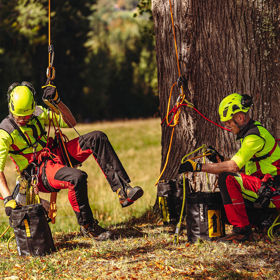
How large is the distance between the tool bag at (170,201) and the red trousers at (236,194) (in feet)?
3.04

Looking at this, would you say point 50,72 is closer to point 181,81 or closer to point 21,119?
point 21,119

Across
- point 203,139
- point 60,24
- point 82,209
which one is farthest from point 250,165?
point 60,24

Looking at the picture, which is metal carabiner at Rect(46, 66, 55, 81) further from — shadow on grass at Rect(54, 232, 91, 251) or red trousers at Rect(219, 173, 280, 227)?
red trousers at Rect(219, 173, 280, 227)

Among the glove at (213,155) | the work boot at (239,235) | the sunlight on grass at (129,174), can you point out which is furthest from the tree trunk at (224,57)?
the sunlight on grass at (129,174)

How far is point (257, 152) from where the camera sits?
4.87m

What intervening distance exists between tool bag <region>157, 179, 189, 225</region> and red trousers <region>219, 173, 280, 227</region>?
36.5 inches

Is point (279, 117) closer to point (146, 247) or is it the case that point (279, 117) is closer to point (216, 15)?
point (216, 15)

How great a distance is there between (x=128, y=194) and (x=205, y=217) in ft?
2.85

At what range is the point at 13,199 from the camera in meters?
4.74

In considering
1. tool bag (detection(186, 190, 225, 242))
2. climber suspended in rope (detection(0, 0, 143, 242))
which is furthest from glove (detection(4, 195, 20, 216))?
tool bag (detection(186, 190, 225, 242))

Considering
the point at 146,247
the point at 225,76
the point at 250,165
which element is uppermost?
the point at 225,76

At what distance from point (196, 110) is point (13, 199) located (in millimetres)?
2353

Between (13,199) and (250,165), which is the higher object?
(250,165)

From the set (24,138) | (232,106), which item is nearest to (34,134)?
(24,138)
